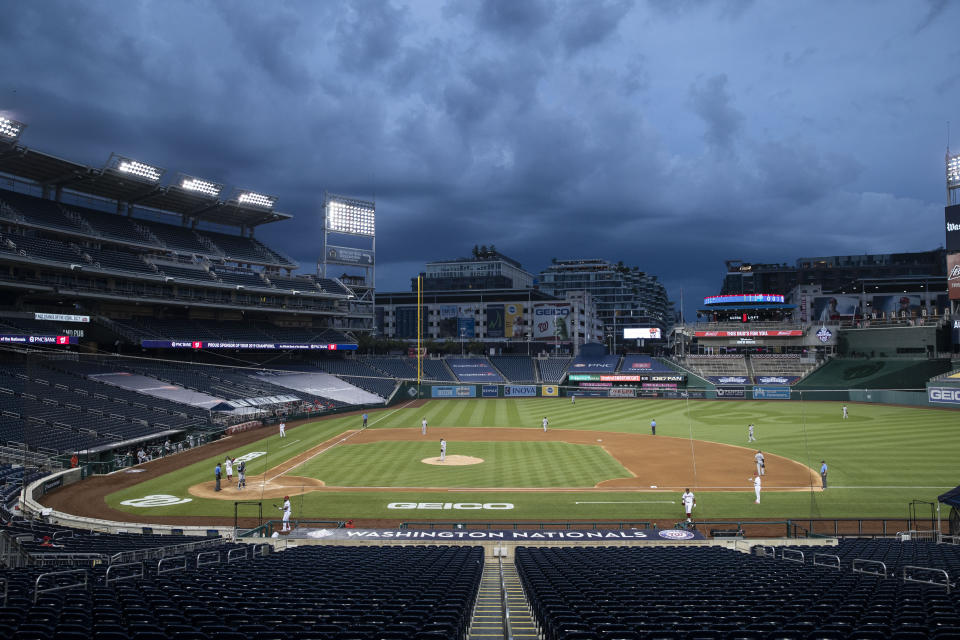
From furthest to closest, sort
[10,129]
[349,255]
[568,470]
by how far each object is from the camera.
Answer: [349,255] < [10,129] < [568,470]

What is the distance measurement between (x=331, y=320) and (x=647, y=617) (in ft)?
269

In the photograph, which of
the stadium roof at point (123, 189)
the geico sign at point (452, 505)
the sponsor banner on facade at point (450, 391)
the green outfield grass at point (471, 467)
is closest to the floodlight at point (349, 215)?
the stadium roof at point (123, 189)

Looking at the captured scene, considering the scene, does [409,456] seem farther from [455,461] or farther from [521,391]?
[521,391]

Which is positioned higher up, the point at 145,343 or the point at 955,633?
the point at 145,343

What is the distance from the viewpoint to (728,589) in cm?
1020

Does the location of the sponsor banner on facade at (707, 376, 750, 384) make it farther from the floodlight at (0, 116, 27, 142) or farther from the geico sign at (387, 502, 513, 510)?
the floodlight at (0, 116, 27, 142)

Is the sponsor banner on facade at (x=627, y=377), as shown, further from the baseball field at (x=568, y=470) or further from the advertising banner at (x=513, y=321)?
the baseball field at (x=568, y=470)

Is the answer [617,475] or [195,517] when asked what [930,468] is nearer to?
[617,475]

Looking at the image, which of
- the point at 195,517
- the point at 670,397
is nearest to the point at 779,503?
the point at 195,517

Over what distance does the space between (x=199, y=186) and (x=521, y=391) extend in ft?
152

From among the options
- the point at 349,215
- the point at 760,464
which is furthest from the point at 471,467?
the point at 349,215

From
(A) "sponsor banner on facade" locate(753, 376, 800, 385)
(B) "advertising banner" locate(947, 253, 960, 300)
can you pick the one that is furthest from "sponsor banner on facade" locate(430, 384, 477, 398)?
(B) "advertising banner" locate(947, 253, 960, 300)

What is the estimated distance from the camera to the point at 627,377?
260 feet

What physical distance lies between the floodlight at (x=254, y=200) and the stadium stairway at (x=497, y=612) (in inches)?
2629
